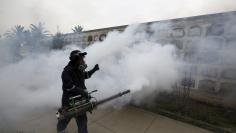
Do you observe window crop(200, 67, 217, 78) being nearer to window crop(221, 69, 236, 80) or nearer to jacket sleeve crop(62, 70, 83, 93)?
window crop(221, 69, 236, 80)

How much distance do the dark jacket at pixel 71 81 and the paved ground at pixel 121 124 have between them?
1.22 m

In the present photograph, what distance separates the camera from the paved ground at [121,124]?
130 inches

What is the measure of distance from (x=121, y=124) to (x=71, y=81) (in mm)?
1852

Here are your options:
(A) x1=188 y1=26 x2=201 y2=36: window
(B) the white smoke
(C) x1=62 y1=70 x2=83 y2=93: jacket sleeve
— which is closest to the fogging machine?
(C) x1=62 y1=70 x2=83 y2=93: jacket sleeve

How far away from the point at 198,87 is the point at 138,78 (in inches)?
79.9

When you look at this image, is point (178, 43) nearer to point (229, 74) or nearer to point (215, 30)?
point (215, 30)

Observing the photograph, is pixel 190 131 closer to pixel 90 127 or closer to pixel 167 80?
pixel 167 80

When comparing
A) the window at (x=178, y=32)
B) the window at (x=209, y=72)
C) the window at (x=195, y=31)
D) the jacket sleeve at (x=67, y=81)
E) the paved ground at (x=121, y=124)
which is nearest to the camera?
the jacket sleeve at (x=67, y=81)

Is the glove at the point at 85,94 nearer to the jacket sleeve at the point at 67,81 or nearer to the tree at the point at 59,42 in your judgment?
the jacket sleeve at the point at 67,81

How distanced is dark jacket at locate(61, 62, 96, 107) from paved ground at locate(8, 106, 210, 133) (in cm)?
122

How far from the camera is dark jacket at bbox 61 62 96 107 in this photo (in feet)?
7.88

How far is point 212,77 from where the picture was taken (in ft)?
13.9

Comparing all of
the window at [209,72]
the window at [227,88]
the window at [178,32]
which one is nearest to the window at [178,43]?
the window at [178,32]

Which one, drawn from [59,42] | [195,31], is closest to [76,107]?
[195,31]
